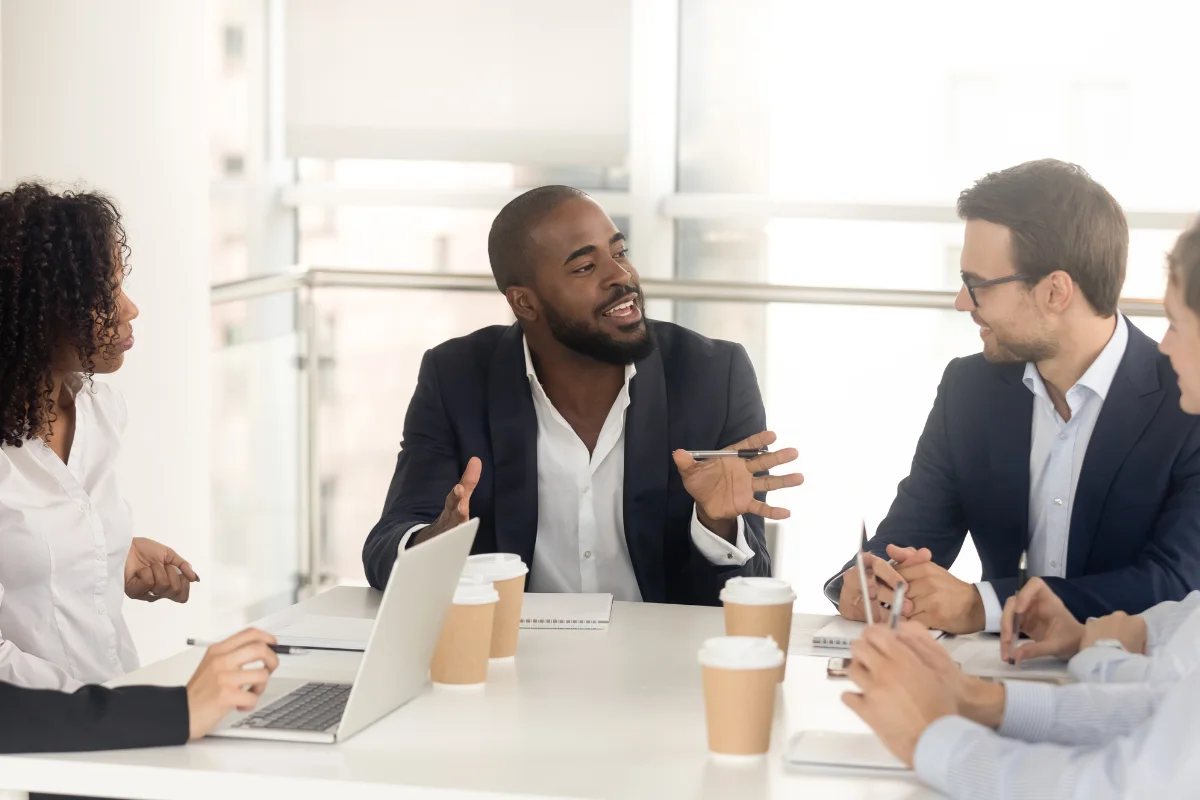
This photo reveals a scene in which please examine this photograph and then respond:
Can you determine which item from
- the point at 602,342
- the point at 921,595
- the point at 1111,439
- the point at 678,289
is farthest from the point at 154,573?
the point at 678,289

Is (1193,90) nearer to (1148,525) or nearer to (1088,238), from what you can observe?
(1088,238)

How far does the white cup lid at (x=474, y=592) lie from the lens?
159 centimetres

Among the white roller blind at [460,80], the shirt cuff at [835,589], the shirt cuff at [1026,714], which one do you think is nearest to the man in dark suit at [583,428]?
the shirt cuff at [835,589]

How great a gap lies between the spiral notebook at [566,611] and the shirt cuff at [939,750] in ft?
2.15

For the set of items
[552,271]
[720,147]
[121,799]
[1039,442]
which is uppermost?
[720,147]

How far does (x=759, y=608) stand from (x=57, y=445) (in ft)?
3.23

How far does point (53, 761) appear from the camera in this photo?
134 cm

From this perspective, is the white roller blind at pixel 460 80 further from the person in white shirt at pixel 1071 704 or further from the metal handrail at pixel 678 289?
the person in white shirt at pixel 1071 704

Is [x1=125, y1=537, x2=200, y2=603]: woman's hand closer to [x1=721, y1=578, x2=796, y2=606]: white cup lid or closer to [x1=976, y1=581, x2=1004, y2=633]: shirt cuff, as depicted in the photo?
[x1=721, y1=578, x2=796, y2=606]: white cup lid

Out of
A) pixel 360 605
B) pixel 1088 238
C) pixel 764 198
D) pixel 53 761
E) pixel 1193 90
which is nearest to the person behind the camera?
pixel 53 761

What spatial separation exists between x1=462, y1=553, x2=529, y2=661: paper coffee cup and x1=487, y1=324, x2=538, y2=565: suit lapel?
0.58 meters

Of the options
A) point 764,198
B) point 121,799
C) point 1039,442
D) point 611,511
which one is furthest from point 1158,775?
point 764,198

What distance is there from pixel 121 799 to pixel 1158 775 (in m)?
0.92

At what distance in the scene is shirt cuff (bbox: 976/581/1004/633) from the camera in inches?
73.0
